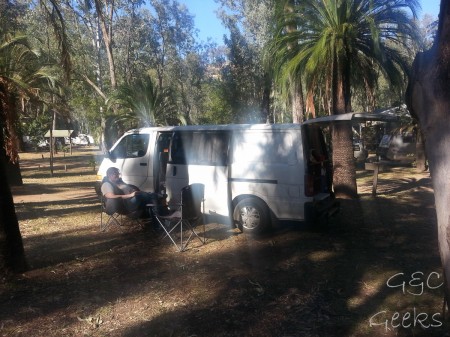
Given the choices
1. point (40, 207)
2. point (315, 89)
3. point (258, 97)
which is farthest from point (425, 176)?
point (258, 97)

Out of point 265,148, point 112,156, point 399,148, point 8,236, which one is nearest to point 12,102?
point 112,156

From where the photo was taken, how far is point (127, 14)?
108ft

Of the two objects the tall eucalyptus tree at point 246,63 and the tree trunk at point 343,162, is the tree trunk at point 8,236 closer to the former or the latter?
the tree trunk at point 343,162

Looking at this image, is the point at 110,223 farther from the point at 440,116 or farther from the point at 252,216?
the point at 440,116

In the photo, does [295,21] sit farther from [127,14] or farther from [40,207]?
[127,14]

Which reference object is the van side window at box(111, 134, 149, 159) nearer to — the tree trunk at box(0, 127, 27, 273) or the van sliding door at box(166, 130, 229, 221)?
the van sliding door at box(166, 130, 229, 221)

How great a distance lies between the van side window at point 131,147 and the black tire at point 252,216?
247 cm

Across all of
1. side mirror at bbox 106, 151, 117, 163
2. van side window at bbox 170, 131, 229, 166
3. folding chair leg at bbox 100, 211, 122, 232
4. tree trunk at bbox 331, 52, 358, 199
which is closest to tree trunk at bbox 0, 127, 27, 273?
folding chair leg at bbox 100, 211, 122, 232

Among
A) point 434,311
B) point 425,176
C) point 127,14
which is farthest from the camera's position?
point 127,14

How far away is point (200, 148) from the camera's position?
7586 millimetres

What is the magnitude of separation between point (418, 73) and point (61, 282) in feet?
14.5

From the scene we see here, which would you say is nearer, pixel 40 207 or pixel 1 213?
pixel 1 213

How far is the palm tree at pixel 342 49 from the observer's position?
905cm

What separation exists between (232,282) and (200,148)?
3144 mm
